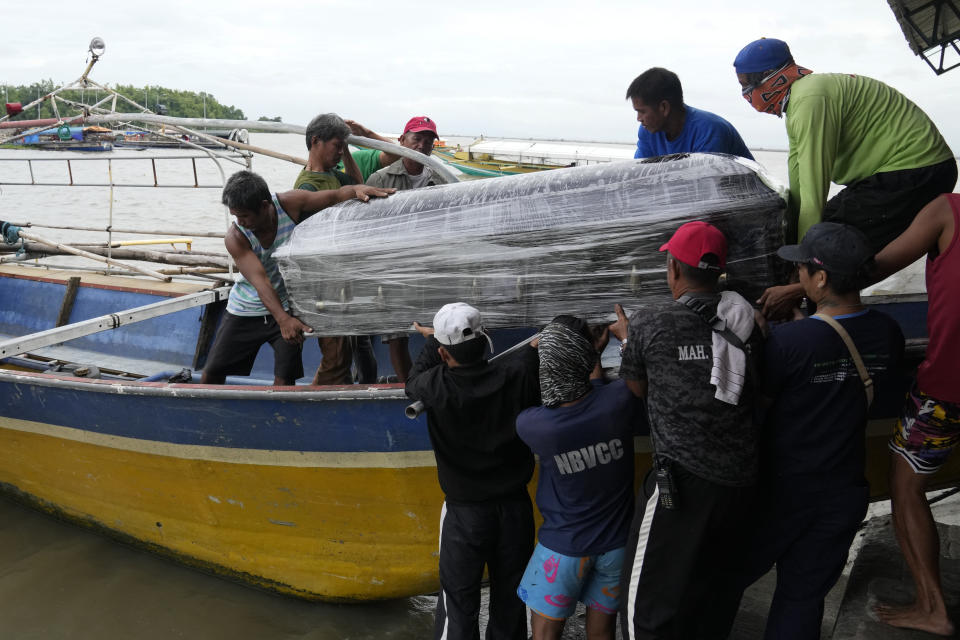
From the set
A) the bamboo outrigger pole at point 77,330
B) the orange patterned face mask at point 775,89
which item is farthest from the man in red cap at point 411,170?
the orange patterned face mask at point 775,89

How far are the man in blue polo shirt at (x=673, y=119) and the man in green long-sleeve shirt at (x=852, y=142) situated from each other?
1.69 feet

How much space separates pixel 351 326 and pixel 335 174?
1.08 m

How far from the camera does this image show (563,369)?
7.68ft

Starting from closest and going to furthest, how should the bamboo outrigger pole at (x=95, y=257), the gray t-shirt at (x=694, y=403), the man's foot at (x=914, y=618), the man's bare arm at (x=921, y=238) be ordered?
the gray t-shirt at (x=694, y=403) < the man's bare arm at (x=921, y=238) < the man's foot at (x=914, y=618) < the bamboo outrigger pole at (x=95, y=257)

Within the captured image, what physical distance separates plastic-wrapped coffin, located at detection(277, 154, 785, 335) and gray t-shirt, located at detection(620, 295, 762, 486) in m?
0.38

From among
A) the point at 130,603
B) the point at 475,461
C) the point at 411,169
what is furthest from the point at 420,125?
the point at 130,603

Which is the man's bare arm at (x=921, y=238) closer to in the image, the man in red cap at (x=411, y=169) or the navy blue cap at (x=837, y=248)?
the navy blue cap at (x=837, y=248)

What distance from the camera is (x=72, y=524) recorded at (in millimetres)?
4719

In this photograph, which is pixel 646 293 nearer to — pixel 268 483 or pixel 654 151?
pixel 654 151

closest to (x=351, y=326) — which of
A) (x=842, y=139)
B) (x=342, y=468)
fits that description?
(x=342, y=468)

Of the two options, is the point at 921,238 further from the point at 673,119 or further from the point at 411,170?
the point at 411,170

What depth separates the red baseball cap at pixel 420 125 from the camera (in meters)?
3.97

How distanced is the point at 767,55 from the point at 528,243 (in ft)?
3.66

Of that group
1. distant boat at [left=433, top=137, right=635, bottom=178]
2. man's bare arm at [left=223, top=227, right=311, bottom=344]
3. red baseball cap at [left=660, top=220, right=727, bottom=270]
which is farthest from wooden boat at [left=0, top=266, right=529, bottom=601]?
distant boat at [left=433, top=137, right=635, bottom=178]
